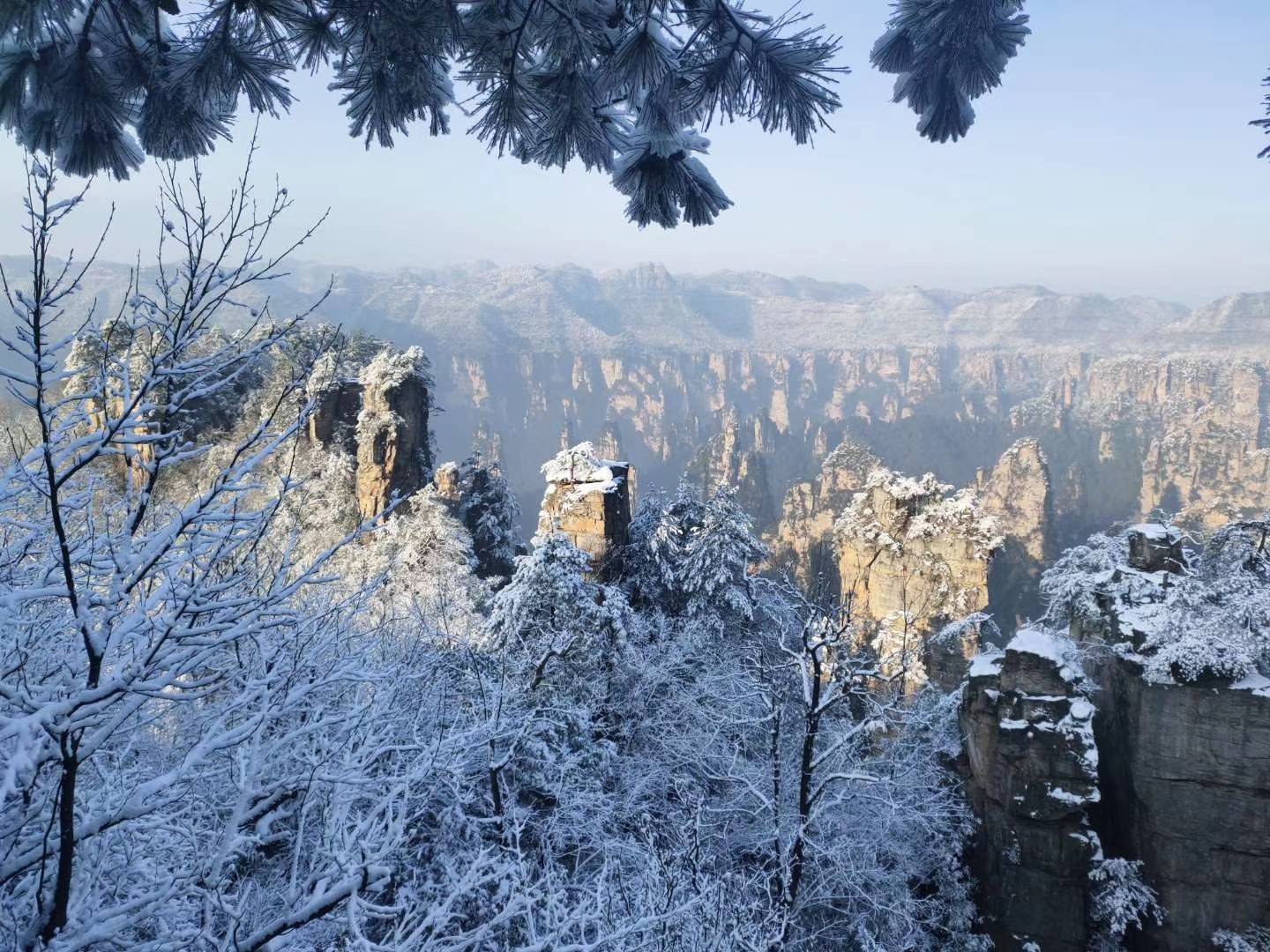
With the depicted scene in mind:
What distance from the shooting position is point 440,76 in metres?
2.85

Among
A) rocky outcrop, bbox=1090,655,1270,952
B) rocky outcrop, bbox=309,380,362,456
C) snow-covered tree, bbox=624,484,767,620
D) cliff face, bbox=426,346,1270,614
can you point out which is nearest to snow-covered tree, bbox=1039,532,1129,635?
rocky outcrop, bbox=1090,655,1270,952

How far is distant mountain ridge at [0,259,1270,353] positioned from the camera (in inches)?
5281

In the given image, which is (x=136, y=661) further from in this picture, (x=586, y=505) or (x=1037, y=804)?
(x=586, y=505)

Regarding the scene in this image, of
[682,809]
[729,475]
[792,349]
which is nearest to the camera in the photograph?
[682,809]

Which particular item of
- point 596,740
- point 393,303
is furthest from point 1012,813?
point 393,303

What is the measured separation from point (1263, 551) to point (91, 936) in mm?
17003

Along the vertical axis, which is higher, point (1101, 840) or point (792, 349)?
point (792, 349)

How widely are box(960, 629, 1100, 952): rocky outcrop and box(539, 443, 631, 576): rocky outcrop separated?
30.4ft

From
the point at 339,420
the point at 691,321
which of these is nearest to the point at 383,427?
the point at 339,420

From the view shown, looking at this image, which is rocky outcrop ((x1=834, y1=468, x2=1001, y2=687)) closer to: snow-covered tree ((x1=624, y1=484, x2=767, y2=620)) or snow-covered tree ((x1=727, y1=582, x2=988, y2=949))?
snow-covered tree ((x1=624, y1=484, x2=767, y2=620))

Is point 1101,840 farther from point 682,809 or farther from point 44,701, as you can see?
point 44,701

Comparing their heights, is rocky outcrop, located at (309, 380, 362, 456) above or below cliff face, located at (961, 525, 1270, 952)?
above

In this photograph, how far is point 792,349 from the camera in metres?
164

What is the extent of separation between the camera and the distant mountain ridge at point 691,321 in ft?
440
